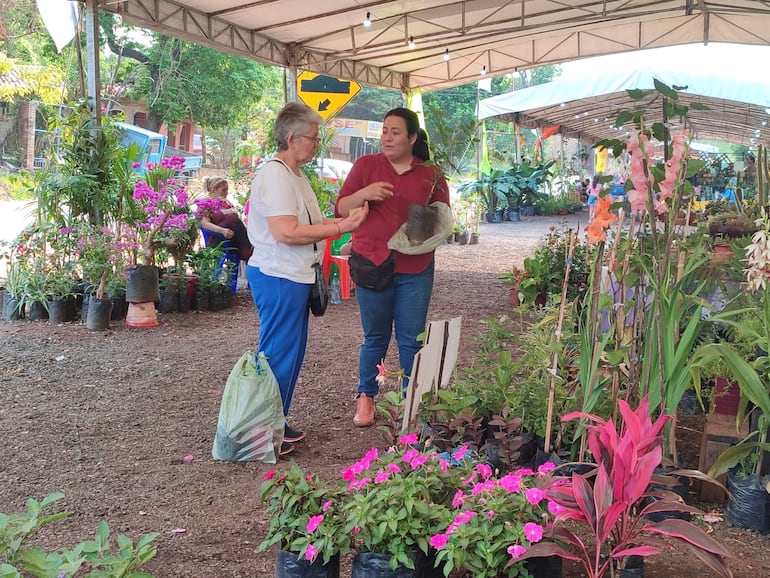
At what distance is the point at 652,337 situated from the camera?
8.54 ft

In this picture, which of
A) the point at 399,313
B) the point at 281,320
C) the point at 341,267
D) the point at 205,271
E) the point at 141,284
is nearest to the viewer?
the point at 281,320

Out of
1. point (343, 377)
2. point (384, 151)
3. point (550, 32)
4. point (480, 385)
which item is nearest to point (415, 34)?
point (550, 32)

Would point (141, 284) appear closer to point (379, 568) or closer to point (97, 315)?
point (97, 315)

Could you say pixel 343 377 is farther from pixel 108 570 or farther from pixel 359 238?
pixel 108 570

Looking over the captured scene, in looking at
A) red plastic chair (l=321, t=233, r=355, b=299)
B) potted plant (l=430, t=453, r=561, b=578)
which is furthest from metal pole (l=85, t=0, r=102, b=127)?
potted plant (l=430, t=453, r=561, b=578)

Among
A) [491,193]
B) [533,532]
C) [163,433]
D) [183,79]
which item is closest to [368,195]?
[163,433]

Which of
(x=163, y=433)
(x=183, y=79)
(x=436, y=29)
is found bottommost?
(x=163, y=433)

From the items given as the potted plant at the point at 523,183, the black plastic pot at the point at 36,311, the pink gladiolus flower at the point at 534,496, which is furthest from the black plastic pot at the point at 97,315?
the potted plant at the point at 523,183

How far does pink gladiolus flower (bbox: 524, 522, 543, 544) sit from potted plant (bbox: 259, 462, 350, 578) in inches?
17.0

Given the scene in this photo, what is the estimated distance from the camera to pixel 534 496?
184cm

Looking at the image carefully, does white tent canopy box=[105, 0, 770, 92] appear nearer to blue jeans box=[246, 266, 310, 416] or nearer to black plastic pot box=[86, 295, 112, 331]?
black plastic pot box=[86, 295, 112, 331]

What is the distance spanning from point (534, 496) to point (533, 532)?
4.6 inches

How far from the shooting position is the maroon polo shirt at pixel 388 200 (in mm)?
3512

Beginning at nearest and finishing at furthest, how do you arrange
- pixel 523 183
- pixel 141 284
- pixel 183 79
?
pixel 141 284, pixel 523 183, pixel 183 79
